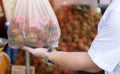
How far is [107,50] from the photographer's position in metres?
0.97

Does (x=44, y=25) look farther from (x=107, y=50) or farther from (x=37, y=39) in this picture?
(x=107, y=50)

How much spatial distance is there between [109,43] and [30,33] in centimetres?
45

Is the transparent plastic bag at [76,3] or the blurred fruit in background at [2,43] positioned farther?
the transparent plastic bag at [76,3]

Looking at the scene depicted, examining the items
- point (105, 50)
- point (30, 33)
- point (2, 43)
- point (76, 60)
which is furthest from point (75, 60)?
point (2, 43)

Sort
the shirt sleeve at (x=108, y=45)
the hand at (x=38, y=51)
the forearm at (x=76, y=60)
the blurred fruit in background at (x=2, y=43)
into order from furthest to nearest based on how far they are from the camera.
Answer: the blurred fruit in background at (x=2, y=43)
the hand at (x=38, y=51)
the forearm at (x=76, y=60)
the shirt sleeve at (x=108, y=45)

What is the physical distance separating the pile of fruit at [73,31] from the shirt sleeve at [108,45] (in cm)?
53

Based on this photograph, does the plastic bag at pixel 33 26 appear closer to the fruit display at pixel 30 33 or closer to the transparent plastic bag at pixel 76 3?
the fruit display at pixel 30 33

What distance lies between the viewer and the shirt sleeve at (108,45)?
0.92m

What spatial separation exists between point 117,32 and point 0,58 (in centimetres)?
72

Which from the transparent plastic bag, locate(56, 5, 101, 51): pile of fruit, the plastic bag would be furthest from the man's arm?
the transparent plastic bag

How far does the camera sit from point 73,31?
5.43 ft

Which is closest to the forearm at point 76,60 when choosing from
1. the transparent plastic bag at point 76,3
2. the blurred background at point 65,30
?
the blurred background at point 65,30

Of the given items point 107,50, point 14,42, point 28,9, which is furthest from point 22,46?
point 107,50

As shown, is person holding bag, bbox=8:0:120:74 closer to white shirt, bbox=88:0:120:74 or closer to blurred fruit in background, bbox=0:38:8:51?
white shirt, bbox=88:0:120:74
